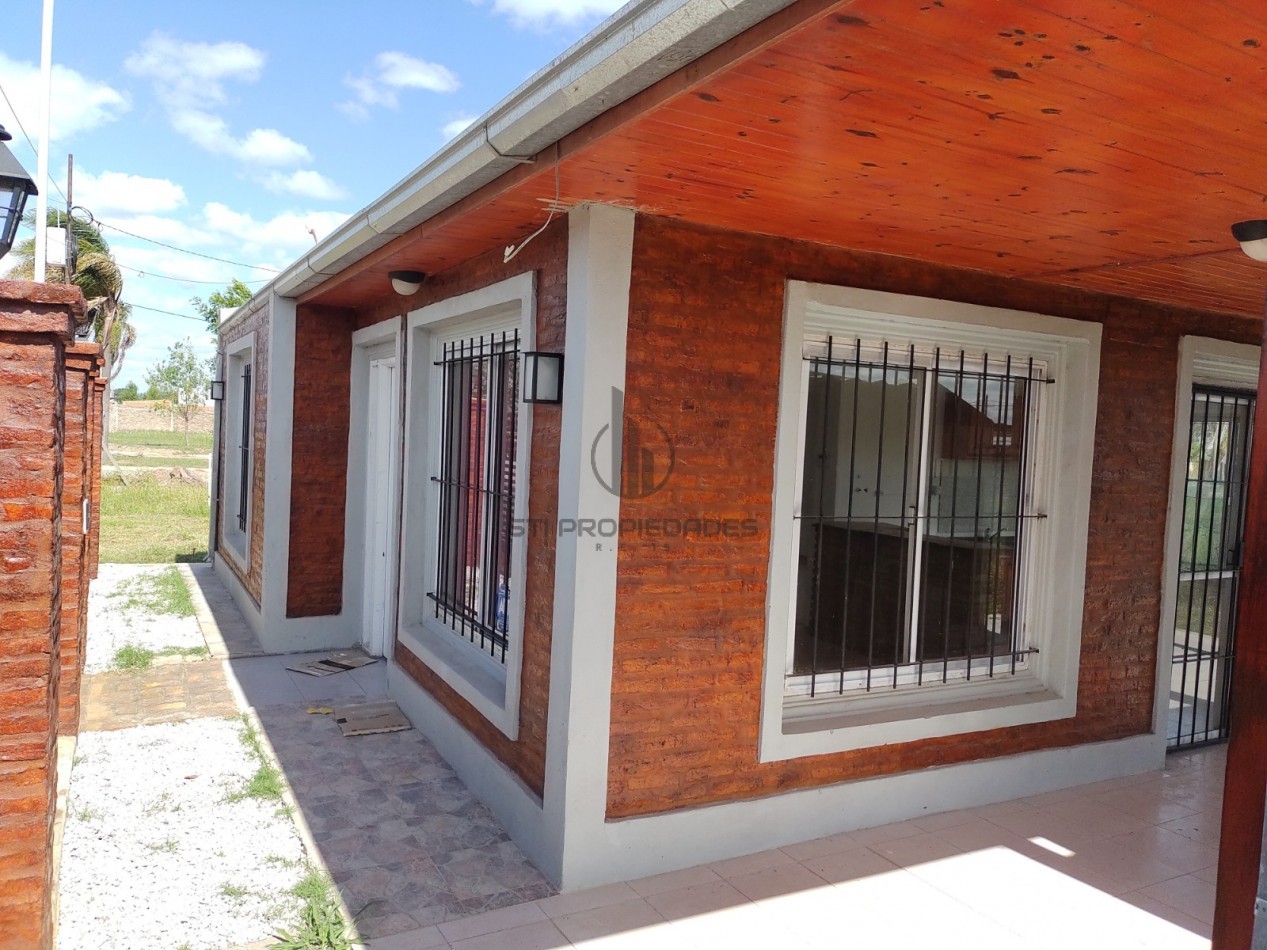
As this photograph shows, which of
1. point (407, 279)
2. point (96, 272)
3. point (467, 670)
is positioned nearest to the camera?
point (467, 670)

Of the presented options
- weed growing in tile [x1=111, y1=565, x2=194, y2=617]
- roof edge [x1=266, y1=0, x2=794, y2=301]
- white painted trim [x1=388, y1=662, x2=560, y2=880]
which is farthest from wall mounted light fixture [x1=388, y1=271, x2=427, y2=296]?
weed growing in tile [x1=111, y1=565, x2=194, y2=617]

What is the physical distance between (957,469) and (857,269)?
1.37 metres

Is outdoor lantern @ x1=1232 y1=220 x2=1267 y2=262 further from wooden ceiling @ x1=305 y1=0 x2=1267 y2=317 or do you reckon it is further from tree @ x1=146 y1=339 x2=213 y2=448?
tree @ x1=146 y1=339 x2=213 y2=448

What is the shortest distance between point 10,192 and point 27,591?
1949mm

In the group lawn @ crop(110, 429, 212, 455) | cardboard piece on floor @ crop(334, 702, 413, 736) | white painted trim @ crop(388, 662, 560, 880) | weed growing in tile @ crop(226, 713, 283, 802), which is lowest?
weed growing in tile @ crop(226, 713, 283, 802)

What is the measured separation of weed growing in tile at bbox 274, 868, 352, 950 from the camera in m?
3.32

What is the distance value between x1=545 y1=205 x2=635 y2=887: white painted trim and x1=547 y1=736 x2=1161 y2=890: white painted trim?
0.21ft

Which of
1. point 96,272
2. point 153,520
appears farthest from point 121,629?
point 96,272

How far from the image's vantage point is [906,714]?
462 centimetres

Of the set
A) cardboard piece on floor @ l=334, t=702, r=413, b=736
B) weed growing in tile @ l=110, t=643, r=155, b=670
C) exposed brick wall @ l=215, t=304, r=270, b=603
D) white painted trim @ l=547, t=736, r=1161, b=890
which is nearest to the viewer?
white painted trim @ l=547, t=736, r=1161, b=890

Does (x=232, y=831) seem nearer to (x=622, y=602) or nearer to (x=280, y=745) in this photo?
(x=280, y=745)

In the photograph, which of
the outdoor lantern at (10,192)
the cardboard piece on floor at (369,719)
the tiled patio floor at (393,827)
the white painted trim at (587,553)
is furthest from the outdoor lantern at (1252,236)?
the cardboard piece on floor at (369,719)

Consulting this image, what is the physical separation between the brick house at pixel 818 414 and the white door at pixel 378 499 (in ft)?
4.40

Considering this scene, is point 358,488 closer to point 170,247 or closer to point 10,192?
point 10,192
